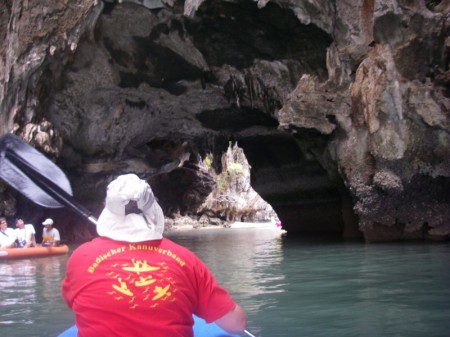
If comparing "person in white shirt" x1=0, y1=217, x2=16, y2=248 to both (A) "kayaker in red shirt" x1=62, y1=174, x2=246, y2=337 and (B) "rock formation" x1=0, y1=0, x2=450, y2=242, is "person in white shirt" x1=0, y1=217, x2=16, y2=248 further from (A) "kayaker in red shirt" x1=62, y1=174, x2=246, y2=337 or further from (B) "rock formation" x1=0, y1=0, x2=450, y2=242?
(A) "kayaker in red shirt" x1=62, y1=174, x2=246, y2=337

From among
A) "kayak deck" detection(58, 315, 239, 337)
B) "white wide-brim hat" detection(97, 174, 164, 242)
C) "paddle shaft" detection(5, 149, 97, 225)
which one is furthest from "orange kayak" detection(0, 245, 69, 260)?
"white wide-brim hat" detection(97, 174, 164, 242)

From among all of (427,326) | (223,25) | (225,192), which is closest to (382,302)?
(427,326)

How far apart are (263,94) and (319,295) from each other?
34.2ft

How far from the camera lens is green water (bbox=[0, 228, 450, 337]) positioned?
433cm

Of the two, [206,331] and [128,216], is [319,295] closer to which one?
[206,331]

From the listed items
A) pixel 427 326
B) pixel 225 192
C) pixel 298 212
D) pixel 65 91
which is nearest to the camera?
pixel 427 326

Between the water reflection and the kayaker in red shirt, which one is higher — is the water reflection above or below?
below

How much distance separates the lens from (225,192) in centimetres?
A: 4188

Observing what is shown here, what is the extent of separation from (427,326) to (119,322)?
9.51ft

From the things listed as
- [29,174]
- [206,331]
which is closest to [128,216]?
[206,331]

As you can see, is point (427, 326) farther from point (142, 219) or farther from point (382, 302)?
point (142, 219)

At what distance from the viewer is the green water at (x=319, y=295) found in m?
4.33

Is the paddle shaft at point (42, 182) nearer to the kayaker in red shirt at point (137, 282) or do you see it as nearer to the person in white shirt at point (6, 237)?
the kayaker in red shirt at point (137, 282)

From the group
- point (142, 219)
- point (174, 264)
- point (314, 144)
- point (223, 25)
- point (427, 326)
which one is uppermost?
point (223, 25)
